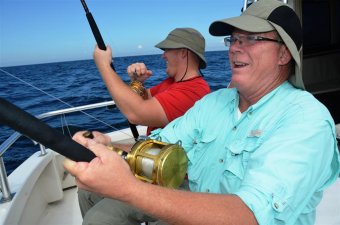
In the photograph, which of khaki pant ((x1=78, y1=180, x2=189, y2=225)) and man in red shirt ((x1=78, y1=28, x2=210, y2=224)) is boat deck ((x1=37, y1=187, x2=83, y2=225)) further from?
khaki pant ((x1=78, y1=180, x2=189, y2=225))

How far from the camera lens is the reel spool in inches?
45.3

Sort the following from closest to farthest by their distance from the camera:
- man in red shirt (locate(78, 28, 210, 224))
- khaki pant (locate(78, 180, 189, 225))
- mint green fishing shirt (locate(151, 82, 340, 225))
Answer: mint green fishing shirt (locate(151, 82, 340, 225)) < khaki pant (locate(78, 180, 189, 225)) < man in red shirt (locate(78, 28, 210, 224))

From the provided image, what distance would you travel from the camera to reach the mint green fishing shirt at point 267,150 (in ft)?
3.42

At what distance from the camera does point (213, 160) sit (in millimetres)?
1589

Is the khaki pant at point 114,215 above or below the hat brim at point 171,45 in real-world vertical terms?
below

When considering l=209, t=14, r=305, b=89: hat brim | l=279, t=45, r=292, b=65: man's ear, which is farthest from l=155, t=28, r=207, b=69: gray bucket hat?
l=279, t=45, r=292, b=65: man's ear

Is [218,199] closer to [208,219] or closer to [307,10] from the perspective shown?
[208,219]

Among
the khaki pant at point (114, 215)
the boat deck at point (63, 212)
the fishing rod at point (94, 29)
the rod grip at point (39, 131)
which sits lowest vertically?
the boat deck at point (63, 212)

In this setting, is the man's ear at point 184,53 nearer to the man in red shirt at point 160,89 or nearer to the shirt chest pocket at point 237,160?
the man in red shirt at point 160,89

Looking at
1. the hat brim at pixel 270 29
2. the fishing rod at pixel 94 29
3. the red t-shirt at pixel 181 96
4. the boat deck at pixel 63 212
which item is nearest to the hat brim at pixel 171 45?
the red t-shirt at pixel 181 96

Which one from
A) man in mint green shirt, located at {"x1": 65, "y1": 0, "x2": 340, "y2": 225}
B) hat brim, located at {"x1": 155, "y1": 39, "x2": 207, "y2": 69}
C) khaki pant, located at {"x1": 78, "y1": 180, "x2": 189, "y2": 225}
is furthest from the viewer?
hat brim, located at {"x1": 155, "y1": 39, "x2": 207, "y2": 69}

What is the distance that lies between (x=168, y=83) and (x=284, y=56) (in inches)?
56.0

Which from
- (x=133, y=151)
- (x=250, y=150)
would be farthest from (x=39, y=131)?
(x=250, y=150)

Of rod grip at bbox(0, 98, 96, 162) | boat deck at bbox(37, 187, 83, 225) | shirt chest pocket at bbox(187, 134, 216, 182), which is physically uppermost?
rod grip at bbox(0, 98, 96, 162)
